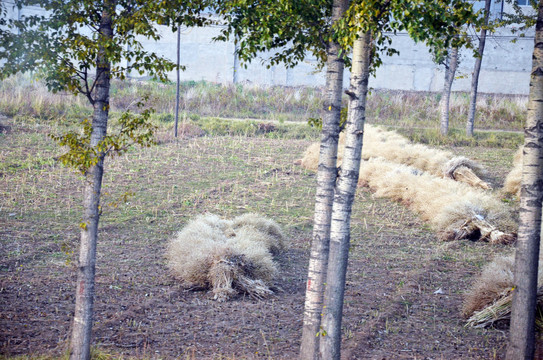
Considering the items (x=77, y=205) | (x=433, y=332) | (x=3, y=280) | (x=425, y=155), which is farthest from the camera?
(x=425, y=155)

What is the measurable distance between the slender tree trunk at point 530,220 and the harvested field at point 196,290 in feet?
1.44

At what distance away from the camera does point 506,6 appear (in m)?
34.2

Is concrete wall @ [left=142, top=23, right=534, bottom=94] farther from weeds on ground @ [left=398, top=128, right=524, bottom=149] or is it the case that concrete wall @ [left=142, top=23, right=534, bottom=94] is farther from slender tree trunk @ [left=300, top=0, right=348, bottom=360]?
slender tree trunk @ [left=300, top=0, right=348, bottom=360]

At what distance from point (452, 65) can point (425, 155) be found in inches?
274

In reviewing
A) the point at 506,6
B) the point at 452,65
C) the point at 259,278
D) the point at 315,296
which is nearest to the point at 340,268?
the point at 315,296

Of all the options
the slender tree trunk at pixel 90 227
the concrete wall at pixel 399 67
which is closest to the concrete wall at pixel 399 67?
the concrete wall at pixel 399 67

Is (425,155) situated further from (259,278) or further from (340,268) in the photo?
(340,268)

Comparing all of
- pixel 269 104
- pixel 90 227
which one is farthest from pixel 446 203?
pixel 269 104

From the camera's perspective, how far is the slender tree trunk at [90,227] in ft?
15.9

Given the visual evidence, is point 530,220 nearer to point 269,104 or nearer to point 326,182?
point 326,182

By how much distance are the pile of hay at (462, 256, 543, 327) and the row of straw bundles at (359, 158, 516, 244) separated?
3.08 metres

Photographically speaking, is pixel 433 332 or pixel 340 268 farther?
pixel 433 332

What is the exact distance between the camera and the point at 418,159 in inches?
559

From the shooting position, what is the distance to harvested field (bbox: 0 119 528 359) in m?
5.54
